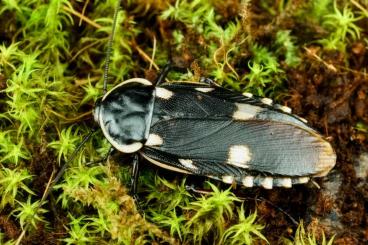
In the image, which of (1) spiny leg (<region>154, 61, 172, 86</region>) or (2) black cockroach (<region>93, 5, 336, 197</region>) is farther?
(1) spiny leg (<region>154, 61, 172, 86</region>)

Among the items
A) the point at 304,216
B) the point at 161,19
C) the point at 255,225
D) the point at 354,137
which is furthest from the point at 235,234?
the point at 161,19

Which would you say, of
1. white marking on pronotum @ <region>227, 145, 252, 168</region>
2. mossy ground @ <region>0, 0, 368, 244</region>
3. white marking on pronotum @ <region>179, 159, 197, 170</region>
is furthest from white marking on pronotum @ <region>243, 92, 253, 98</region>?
white marking on pronotum @ <region>179, 159, 197, 170</region>

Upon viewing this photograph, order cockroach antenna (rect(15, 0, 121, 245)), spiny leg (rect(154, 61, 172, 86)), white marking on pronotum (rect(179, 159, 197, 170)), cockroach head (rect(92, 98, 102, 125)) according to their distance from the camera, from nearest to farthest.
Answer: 1. cockroach antenna (rect(15, 0, 121, 245))
2. white marking on pronotum (rect(179, 159, 197, 170))
3. cockroach head (rect(92, 98, 102, 125))
4. spiny leg (rect(154, 61, 172, 86))

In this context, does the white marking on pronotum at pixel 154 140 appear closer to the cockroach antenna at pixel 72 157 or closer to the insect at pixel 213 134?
the insect at pixel 213 134

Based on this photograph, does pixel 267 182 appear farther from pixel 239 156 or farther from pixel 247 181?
pixel 239 156

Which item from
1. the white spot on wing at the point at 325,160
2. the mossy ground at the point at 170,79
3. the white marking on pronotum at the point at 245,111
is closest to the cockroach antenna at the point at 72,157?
the mossy ground at the point at 170,79

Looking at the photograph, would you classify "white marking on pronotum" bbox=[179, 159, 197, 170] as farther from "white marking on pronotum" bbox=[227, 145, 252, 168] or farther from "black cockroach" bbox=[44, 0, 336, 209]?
"white marking on pronotum" bbox=[227, 145, 252, 168]
